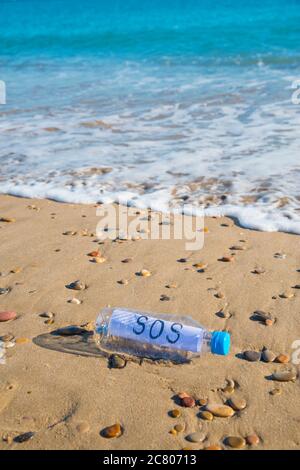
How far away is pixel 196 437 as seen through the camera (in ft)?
6.37

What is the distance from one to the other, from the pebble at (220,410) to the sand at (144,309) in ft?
0.08

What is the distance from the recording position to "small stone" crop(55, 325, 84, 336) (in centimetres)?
255

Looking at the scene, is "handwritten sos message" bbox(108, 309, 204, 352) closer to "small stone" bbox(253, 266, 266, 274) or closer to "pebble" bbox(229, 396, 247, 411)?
"pebble" bbox(229, 396, 247, 411)

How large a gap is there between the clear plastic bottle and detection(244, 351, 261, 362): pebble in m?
0.13

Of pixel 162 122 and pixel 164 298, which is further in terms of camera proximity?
pixel 162 122

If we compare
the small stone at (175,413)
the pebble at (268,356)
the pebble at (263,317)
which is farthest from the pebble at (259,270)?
the small stone at (175,413)

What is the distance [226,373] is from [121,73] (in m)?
10.2

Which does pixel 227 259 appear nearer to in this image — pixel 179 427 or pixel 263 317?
pixel 263 317

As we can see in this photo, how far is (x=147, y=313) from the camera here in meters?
2.69

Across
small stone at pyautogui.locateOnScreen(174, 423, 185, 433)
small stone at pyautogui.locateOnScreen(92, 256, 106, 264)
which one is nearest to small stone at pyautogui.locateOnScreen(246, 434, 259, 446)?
small stone at pyautogui.locateOnScreen(174, 423, 185, 433)

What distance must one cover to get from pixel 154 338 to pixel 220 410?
18.5 inches

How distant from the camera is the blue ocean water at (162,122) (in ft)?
14.7

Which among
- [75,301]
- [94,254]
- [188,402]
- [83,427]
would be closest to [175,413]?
[188,402]
